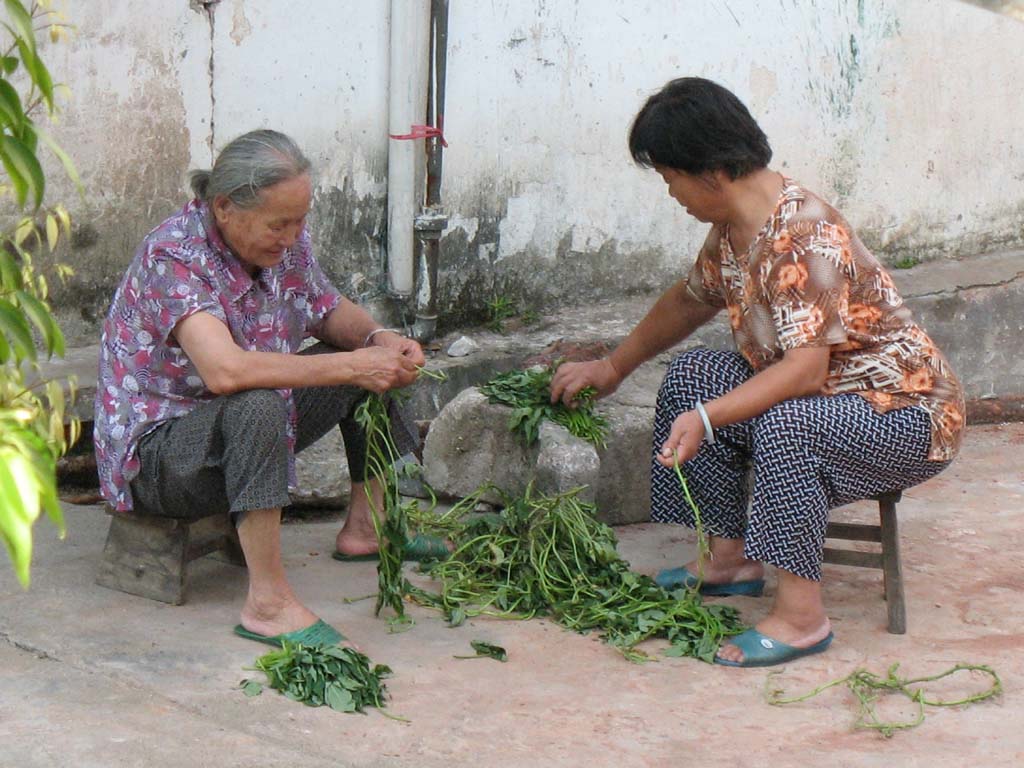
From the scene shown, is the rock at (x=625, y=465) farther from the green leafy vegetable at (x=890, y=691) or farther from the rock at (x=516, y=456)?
the green leafy vegetable at (x=890, y=691)

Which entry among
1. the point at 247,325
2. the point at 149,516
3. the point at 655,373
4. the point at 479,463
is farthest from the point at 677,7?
the point at 149,516

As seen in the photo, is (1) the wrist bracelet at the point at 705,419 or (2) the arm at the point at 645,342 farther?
(2) the arm at the point at 645,342

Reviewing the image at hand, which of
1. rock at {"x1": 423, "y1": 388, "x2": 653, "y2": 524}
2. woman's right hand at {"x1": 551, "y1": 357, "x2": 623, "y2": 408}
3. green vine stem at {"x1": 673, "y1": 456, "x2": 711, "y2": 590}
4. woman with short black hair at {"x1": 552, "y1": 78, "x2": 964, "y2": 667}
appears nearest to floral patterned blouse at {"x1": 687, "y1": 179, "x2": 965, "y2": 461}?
woman with short black hair at {"x1": 552, "y1": 78, "x2": 964, "y2": 667}

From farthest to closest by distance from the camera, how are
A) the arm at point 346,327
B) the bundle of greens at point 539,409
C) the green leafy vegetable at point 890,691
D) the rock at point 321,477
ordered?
the rock at point 321,477
the bundle of greens at point 539,409
the arm at point 346,327
the green leafy vegetable at point 890,691

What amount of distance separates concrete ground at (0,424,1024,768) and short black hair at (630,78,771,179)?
127 centimetres

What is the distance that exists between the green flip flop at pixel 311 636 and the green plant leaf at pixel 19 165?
193 centimetres

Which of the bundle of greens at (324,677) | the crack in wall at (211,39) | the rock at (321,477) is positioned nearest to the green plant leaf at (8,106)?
the bundle of greens at (324,677)

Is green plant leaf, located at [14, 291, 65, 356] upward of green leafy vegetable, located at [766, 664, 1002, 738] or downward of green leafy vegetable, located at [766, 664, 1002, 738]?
upward

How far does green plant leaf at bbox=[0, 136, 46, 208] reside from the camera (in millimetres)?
1625

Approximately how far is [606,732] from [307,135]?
2.64 metres

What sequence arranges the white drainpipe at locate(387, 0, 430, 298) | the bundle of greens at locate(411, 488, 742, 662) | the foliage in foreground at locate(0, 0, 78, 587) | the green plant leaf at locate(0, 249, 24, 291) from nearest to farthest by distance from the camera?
1. the foliage in foreground at locate(0, 0, 78, 587)
2. the green plant leaf at locate(0, 249, 24, 291)
3. the bundle of greens at locate(411, 488, 742, 662)
4. the white drainpipe at locate(387, 0, 430, 298)

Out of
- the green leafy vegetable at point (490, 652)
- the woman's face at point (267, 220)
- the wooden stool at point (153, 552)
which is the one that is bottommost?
the green leafy vegetable at point (490, 652)

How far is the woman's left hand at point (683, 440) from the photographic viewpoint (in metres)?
3.45

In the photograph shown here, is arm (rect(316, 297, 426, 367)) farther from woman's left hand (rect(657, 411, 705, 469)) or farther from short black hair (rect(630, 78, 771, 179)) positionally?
short black hair (rect(630, 78, 771, 179))
